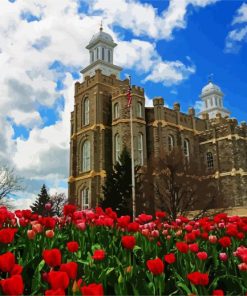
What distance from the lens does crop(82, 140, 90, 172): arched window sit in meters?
41.7

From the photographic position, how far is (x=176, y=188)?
25703 mm

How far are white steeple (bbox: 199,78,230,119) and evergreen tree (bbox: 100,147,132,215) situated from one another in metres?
56.2

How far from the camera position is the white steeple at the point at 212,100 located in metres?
82.1

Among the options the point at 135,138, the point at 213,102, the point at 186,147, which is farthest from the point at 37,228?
the point at 213,102

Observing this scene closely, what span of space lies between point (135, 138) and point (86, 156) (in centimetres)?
695

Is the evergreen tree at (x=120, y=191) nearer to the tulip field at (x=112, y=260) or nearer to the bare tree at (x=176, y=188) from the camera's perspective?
the bare tree at (x=176, y=188)

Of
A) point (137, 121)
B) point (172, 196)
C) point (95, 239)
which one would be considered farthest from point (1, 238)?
point (137, 121)

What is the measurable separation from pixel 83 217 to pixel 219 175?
126 ft

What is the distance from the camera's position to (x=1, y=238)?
334cm

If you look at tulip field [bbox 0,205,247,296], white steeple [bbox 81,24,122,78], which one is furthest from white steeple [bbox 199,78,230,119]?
tulip field [bbox 0,205,247,296]

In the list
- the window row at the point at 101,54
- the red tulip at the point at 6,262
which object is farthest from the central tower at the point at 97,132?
the red tulip at the point at 6,262

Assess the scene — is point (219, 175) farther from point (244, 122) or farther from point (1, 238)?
point (1, 238)

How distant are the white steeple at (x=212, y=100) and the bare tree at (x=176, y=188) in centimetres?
5584

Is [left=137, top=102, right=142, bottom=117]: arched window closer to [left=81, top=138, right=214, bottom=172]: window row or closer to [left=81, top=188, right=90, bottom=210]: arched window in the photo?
[left=81, top=138, right=214, bottom=172]: window row
